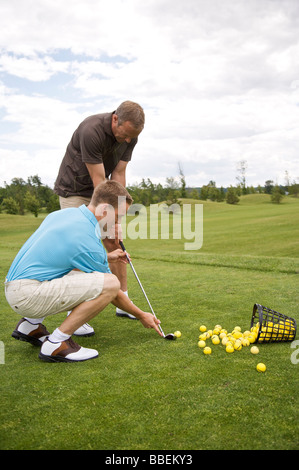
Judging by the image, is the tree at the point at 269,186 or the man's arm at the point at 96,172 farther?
the tree at the point at 269,186

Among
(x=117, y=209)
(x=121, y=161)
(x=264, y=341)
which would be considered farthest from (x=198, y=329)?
(x=121, y=161)

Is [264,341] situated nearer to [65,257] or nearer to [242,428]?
[242,428]

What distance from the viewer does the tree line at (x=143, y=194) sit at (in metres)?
49.1

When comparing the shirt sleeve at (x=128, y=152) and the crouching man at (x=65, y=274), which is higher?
the shirt sleeve at (x=128, y=152)

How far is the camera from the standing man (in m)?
4.15

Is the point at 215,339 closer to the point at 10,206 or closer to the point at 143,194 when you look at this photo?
the point at 10,206

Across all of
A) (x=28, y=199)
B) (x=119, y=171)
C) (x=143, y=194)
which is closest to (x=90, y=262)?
(x=119, y=171)

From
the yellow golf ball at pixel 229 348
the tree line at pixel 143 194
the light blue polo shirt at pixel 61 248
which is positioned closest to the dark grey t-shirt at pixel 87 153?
the light blue polo shirt at pixel 61 248

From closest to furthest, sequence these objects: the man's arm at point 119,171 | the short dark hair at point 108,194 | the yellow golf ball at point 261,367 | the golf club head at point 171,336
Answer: the yellow golf ball at point 261,367
the short dark hair at point 108,194
the golf club head at point 171,336
the man's arm at point 119,171

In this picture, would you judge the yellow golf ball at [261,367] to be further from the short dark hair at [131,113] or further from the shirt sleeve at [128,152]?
the shirt sleeve at [128,152]

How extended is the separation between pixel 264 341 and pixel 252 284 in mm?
2393

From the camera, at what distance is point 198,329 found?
3957 mm

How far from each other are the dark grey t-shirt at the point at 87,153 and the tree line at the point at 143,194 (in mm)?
42992

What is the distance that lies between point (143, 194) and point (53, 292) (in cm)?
5919
